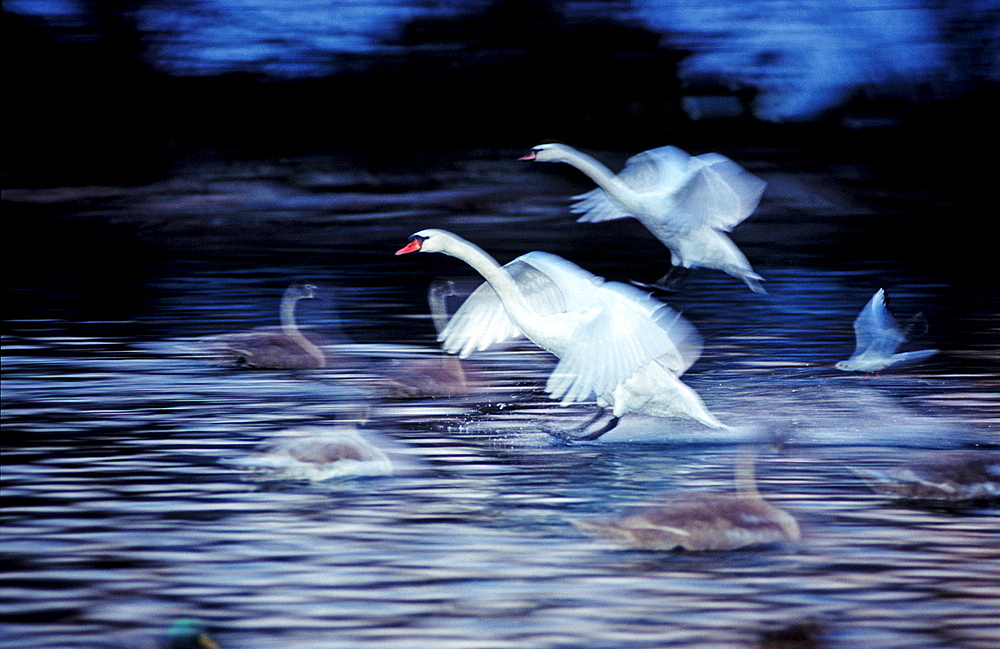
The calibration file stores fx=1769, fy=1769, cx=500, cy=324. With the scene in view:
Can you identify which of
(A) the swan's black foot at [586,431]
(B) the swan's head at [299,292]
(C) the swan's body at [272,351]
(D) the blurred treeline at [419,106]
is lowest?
(A) the swan's black foot at [586,431]

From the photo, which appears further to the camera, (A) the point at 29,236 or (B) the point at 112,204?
(B) the point at 112,204

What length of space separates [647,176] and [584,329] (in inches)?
139

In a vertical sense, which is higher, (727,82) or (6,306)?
(727,82)

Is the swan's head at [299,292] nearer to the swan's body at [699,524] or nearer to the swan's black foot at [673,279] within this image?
the swan's black foot at [673,279]

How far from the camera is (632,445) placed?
9.29 meters

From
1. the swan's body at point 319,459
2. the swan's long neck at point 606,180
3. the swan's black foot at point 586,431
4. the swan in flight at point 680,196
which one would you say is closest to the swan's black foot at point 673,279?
the swan in flight at point 680,196

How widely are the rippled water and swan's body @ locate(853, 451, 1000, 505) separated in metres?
0.13

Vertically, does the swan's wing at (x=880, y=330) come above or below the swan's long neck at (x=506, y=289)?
below

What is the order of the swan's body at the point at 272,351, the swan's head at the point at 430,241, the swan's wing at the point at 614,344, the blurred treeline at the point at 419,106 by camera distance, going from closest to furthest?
the swan's wing at the point at 614,344, the swan's head at the point at 430,241, the swan's body at the point at 272,351, the blurred treeline at the point at 419,106

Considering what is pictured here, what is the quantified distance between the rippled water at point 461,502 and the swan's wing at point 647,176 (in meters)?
1.17

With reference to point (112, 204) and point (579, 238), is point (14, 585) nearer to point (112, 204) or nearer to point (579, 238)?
point (579, 238)

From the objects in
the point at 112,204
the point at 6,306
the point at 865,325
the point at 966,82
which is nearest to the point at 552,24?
the point at 966,82

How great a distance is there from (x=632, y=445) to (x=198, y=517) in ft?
8.74

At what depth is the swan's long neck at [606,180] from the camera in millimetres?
11727
